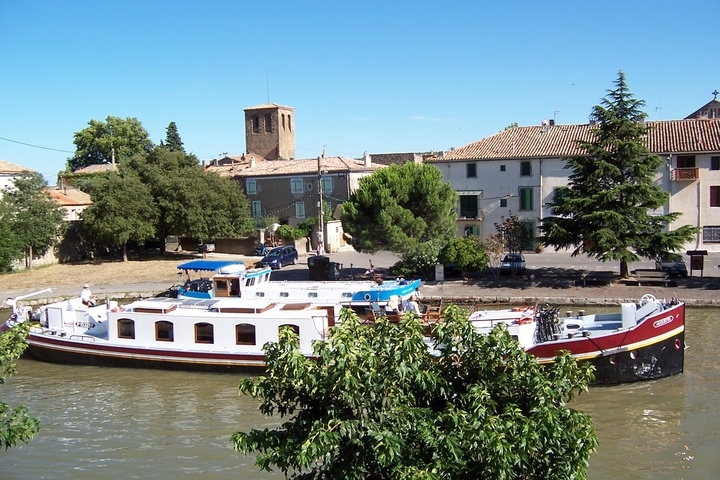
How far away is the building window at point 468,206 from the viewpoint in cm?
4509

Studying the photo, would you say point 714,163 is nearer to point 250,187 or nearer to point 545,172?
point 545,172

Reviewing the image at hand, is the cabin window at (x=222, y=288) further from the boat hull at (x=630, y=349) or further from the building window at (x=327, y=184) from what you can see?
the building window at (x=327, y=184)

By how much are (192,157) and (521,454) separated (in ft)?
144

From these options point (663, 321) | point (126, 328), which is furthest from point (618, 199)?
point (126, 328)

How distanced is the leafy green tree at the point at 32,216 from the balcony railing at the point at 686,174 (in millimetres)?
35807

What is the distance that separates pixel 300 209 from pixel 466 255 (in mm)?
22481

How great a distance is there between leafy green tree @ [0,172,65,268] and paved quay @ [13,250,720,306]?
6118mm

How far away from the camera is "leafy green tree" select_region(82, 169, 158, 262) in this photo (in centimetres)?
4250

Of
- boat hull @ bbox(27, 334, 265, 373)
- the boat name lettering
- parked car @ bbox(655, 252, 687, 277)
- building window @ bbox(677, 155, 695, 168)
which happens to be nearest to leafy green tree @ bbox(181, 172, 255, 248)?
boat hull @ bbox(27, 334, 265, 373)

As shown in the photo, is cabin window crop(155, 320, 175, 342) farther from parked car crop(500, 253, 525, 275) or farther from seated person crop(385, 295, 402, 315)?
parked car crop(500, 253, 525, 275)

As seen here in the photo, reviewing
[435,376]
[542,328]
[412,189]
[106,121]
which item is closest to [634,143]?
[412,189]

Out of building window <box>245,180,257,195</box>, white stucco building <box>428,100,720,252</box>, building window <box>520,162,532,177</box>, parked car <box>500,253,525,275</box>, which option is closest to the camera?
parked car <box>500,253,525,275</box>

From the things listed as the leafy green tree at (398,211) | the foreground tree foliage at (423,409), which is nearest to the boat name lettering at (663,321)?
the foreground tree foliage at (423,409)

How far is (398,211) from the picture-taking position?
114ft
